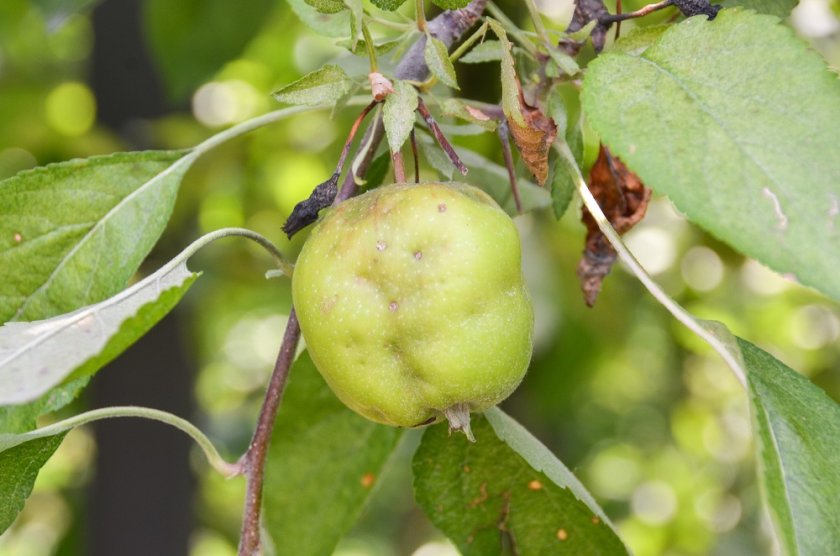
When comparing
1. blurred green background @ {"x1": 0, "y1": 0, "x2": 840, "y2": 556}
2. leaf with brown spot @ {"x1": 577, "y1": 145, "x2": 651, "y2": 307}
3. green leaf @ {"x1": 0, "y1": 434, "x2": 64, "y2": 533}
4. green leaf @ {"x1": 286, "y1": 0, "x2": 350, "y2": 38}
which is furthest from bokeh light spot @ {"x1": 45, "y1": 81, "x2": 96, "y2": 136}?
leaf with brown spot @ {"x1": 577, "y1": 145, "x2": 651, "y2": 307}

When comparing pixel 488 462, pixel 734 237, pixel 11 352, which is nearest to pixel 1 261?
pixel 11 352

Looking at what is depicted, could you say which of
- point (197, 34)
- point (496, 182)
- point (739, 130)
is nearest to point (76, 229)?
point (496, 182)

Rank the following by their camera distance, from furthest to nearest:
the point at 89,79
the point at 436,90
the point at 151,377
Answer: the point at 89,79 → the point at 151,377 → the point at 436,90

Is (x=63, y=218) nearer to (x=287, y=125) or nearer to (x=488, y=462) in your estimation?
(x=488, y=462)

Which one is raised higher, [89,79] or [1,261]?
[1,261]

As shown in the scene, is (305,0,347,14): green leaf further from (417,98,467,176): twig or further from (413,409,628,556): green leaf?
(413,409,628,556): green leaf

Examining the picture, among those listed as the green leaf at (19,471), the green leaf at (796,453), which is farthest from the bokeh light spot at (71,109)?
the green leaf at (796,453)
